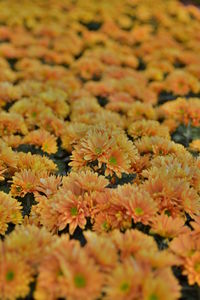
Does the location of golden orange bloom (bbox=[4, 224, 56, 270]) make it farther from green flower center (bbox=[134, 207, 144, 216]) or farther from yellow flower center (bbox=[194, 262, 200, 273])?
yellow flower center (bbox=[194, 262, 200, 273])

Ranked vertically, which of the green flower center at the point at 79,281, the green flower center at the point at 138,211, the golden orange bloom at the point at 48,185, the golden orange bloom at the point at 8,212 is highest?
the green flower center at the point at 138,211

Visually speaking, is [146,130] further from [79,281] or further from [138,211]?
[79,281]

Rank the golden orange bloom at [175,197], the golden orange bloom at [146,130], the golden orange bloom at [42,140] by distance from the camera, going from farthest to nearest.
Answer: the golden orange bloom at [146,130] → the golden orange bloom at [42,140] → the golden orange bloom at [175,197]

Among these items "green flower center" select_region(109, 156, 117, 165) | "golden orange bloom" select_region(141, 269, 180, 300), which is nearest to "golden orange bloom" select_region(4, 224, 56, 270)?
"golden orange bloom" select_region(141, 269, 180, 300)

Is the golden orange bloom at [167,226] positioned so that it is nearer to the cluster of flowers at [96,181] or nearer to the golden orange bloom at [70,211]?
the cluster of flowers at [96,181]

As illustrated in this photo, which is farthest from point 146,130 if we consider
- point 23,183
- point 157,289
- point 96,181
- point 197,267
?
point 157,289

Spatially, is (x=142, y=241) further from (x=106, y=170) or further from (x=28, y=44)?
(x=28, y=44)

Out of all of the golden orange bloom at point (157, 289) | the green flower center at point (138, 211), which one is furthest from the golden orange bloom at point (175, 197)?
the golden orange bloom at point (157, 289)

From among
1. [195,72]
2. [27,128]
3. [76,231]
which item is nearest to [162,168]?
[76,231]
